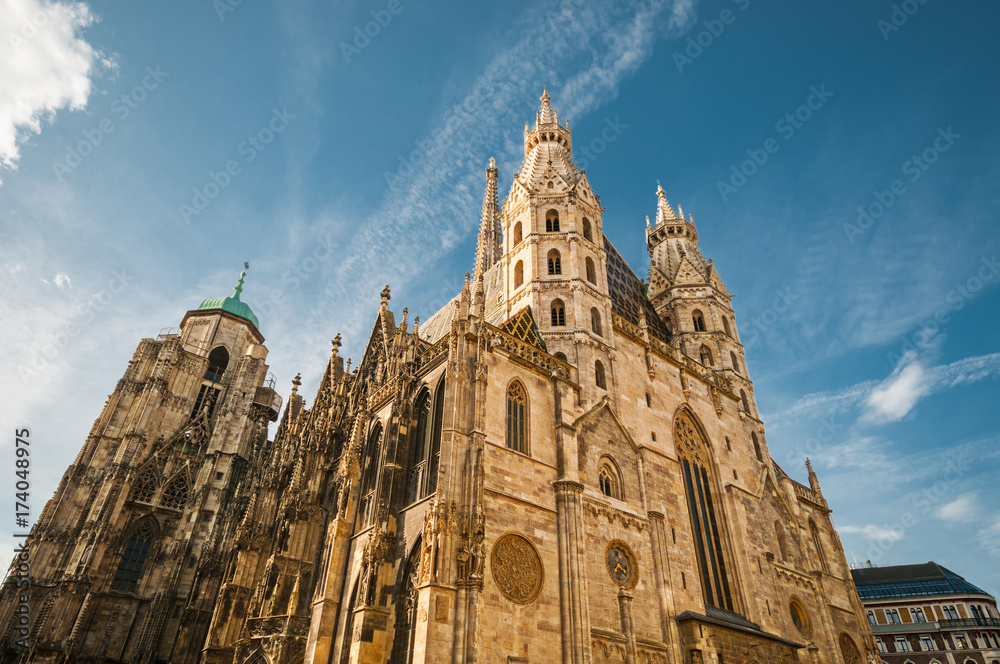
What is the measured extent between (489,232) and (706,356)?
26390mm

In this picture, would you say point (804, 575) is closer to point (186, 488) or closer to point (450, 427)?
point (450, 427)

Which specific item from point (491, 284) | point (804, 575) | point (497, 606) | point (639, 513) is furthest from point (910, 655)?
point (497, 606)

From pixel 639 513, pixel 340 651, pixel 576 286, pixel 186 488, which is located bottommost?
pixel 340 651

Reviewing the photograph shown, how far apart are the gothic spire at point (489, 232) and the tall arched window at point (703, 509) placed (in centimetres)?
2447

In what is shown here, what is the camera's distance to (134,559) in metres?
36.1

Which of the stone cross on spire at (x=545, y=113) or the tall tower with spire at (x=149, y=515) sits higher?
the stone cross on spire at (x=545, y=113)

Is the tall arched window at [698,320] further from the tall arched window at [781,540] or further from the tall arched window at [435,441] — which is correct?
the tall arched window at [435,441]

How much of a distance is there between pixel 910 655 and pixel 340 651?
172 feet

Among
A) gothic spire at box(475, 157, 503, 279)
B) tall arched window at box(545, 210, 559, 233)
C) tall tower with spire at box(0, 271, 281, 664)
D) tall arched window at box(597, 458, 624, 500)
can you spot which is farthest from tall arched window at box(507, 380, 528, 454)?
gothic spire at box(475, 157, 503, 279)

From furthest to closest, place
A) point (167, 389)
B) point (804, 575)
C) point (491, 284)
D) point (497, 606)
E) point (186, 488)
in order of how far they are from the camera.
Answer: point (167, 389), point (186, 488), point (491, 284), point (804, 575), point (497, 606)

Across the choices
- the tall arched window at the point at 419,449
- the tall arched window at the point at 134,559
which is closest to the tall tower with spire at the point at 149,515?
the tall arched window at the point at 134,559

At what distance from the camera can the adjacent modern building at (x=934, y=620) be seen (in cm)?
4803

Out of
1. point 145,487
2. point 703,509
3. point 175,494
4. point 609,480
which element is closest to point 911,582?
point 703,509

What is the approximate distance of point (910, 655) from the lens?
1944 inches
